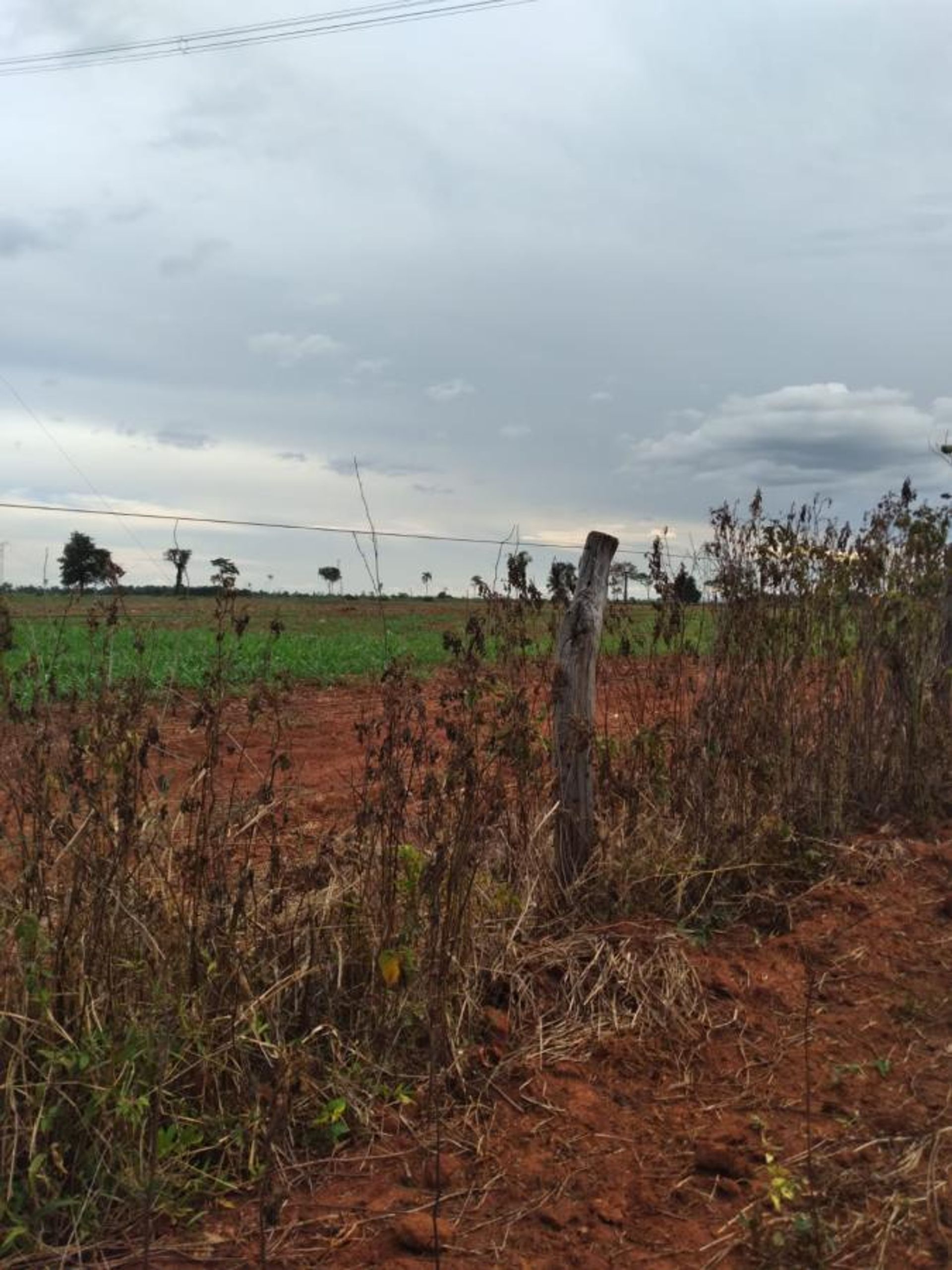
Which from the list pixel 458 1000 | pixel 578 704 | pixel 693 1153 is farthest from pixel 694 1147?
pixel 578 704

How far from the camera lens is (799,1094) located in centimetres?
335

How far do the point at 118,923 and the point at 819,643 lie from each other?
4.23 m

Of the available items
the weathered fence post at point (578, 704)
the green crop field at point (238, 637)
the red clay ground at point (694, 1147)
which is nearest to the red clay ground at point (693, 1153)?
the red clay ground at point (694, 1147)

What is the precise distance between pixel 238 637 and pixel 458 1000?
1453 mm

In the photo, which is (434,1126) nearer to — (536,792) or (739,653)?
(536,792)

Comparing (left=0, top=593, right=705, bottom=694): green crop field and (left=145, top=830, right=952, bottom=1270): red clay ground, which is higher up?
(left=0, top=593, right=705, bottom=694): green crop field

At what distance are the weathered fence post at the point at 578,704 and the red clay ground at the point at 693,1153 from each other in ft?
1.37

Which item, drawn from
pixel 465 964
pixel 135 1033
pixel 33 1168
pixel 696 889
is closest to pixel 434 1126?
pixel 465 964

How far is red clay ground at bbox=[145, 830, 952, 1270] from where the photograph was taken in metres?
2.60

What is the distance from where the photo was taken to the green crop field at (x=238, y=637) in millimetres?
3551

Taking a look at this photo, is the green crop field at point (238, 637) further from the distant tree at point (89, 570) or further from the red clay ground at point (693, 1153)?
the red clay ground at point (693, 1153)

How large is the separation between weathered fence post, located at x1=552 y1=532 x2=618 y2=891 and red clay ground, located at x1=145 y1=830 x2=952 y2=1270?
418mm

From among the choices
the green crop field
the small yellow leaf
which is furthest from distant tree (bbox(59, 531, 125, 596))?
the small yellow leaf

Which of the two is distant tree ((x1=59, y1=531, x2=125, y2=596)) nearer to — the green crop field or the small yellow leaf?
the green crop field
